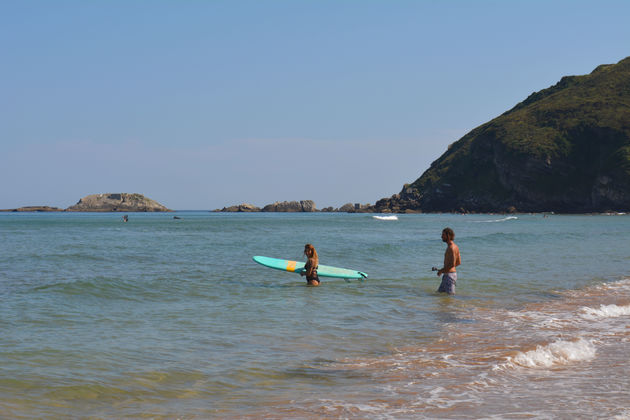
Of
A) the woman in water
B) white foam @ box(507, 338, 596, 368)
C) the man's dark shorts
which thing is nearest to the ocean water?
white foam @ box(507, 338, 596, 368)

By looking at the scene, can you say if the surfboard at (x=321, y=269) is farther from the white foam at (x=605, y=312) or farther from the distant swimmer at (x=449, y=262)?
the white foam at (x=605, y=312)

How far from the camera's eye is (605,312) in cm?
1241

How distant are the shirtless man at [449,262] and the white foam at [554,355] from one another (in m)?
6.02

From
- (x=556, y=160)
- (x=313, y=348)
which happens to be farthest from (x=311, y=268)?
(x=556, y=160)

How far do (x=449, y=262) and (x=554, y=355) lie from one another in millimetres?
6871

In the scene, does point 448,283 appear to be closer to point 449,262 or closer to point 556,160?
point 449,262

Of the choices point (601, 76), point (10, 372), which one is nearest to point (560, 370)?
point (10, 372)

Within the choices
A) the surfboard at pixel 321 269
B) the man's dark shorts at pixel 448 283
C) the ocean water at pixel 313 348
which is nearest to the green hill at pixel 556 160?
the surfboard at pixel 321 269

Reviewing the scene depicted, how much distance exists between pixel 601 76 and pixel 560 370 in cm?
20418

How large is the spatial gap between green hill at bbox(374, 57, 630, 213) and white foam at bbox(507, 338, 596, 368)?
14295 cm

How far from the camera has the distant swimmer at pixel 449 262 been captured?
15.0 meters

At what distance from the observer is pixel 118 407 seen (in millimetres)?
6410

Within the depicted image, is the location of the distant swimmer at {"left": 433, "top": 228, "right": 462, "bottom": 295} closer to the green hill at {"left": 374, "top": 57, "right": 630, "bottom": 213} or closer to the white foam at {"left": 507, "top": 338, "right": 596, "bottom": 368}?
the white foam at {"left": 507, "top": 338, "right": 596, "bottom": 368}

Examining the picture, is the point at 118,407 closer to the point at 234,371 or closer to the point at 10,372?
the point at 234,371
